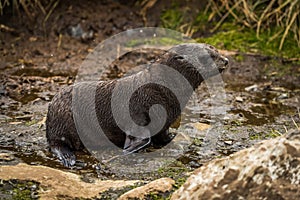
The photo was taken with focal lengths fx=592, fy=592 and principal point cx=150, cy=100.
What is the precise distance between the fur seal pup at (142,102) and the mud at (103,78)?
206mm

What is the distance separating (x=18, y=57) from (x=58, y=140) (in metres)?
3.36

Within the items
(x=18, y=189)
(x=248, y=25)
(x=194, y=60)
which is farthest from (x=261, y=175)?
(x=248, y=25)

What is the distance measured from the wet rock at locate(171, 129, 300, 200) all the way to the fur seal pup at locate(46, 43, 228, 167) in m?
1.51

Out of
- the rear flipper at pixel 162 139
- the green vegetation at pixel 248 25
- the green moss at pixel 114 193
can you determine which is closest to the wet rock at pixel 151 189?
the green moss at pixel 114 193

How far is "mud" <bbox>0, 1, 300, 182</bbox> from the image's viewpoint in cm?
484

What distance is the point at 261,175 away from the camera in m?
3.08

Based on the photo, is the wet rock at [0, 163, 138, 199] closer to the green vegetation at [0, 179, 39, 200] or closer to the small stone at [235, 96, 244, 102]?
the green vegetation at [0, 179, 39, 200]

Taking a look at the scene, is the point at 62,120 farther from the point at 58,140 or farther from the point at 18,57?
the point at 18,57

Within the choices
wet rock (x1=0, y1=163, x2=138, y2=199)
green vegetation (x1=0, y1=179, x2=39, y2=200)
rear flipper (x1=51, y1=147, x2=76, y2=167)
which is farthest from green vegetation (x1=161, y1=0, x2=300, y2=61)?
green vegetation (x1=0, y1=179, x2=39, y2=200)

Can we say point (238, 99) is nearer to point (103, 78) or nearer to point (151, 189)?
point (103, 78)

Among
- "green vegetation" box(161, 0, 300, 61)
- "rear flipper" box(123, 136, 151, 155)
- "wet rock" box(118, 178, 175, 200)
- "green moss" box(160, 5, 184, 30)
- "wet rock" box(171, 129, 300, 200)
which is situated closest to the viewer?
"wet rock" box(171, 129, 300, 200)

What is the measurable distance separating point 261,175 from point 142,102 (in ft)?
5.77

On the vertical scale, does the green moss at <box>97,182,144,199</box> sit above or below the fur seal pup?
below

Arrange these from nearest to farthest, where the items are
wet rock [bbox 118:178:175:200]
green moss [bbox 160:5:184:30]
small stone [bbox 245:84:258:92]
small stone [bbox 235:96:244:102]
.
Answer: wet rock [bbox 118:178:175:200] → small stone [bbox 235:96:244:102] → small stone [bbox 245:84:258:92] → green moss [bbox 160:5:184:30]
